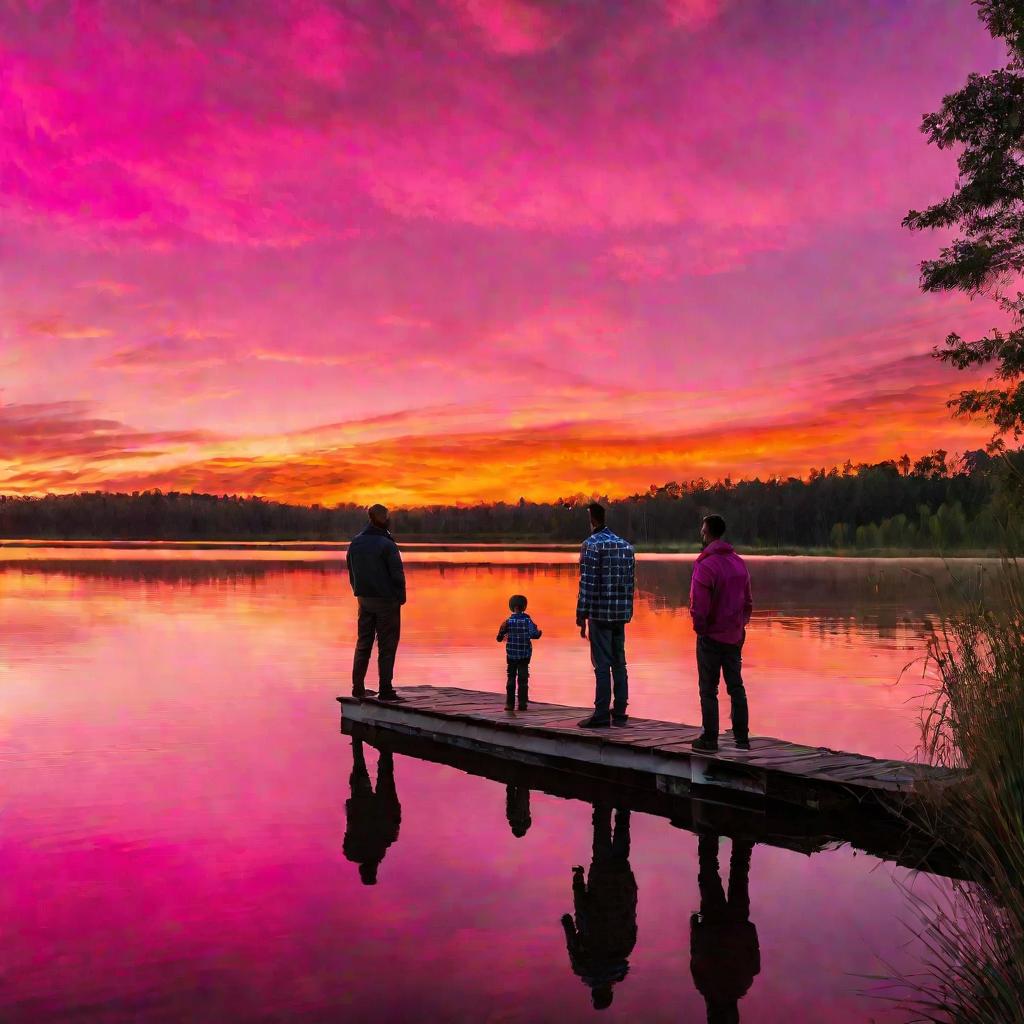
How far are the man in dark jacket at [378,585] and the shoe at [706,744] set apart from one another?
4.17 m

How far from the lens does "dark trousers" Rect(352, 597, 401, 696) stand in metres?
13.9

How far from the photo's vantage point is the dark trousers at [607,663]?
455 inches

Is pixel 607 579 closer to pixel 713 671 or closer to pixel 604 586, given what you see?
pixel 604 586

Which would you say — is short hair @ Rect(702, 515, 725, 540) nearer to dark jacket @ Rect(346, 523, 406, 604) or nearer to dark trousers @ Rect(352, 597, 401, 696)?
dark jacket @ Rect(346, 523, 406, 604)

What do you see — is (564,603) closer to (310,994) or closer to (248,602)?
(248,602)

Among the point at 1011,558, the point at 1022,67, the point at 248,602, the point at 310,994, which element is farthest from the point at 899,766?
the point at 248,602

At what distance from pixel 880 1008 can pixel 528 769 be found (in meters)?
7.06

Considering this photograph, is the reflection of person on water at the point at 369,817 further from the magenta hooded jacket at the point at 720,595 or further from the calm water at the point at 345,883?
the magenta hooded jacket at the point at 720,595

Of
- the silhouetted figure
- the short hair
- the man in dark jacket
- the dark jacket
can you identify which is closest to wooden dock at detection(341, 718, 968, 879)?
the silhouetted figure

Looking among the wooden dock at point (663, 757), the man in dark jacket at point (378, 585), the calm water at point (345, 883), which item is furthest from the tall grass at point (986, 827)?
the man in dark jacket at point (378, 585)

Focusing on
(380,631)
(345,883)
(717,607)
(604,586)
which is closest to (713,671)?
(717,607)

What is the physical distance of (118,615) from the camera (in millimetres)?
34719

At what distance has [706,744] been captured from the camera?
10797 millimetres

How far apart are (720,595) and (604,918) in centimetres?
341
